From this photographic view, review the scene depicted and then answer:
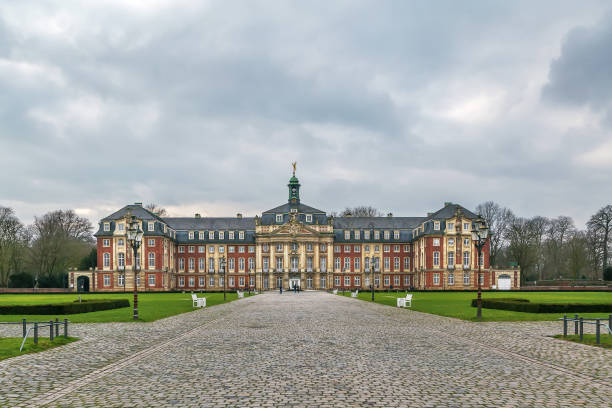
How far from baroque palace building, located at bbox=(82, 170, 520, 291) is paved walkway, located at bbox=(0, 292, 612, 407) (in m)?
69.5

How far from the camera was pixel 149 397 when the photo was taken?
9.43 meters

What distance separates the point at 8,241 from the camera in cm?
8106

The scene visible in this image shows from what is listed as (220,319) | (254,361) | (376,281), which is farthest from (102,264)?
(254,361)

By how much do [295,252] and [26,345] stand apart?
80257mm

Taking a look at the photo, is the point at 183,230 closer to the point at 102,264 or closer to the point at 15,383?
the point at 102,264

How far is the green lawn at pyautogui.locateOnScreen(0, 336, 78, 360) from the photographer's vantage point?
14453 mm

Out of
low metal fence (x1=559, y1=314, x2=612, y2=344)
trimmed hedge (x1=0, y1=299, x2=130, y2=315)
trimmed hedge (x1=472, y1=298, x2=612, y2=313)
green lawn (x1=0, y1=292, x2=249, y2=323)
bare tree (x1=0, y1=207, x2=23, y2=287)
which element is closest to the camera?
low metal fence (x1=559, y1=314, x2=612, y2=344)

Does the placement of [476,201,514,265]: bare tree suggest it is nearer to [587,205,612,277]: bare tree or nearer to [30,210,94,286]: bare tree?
[587,205,612,277]: bare tree

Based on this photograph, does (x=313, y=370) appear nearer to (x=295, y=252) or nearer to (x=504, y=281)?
(x=504, y=281)

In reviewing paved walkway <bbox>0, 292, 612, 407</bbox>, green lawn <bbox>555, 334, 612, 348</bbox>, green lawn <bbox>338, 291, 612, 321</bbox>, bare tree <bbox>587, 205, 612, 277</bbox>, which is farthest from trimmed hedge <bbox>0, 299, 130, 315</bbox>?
bare tree <bbox>587, 205, 612, 277</bbox>

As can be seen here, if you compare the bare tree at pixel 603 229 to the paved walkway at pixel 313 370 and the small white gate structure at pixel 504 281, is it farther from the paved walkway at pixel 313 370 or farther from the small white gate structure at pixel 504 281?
the paved walkway at pixel 313 370

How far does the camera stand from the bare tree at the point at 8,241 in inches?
3140

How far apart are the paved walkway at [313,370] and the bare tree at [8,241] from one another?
70.1 meters

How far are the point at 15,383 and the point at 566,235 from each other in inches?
4075
